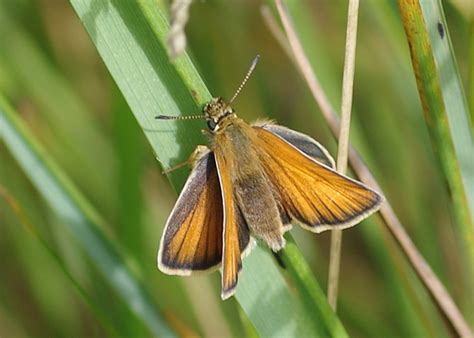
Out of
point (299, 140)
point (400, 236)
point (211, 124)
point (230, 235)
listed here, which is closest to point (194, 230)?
point (230, 235)

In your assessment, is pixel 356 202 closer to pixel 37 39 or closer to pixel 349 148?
pixel 349 148

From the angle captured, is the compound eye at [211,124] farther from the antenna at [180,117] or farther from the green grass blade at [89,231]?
the green grass blade at [89,231]

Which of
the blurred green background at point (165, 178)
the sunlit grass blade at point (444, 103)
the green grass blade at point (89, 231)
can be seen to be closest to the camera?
the sunlit grass blade at point (444, 103)

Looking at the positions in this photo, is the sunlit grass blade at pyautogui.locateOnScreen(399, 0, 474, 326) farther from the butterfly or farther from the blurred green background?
the blurred green background

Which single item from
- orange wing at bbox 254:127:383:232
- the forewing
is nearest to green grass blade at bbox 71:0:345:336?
orange wing at bbox 254:127:383:232

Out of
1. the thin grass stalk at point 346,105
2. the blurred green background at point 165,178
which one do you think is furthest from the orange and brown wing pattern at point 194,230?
the blurred green background at point 165,178

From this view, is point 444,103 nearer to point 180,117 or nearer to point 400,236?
point 400,236
